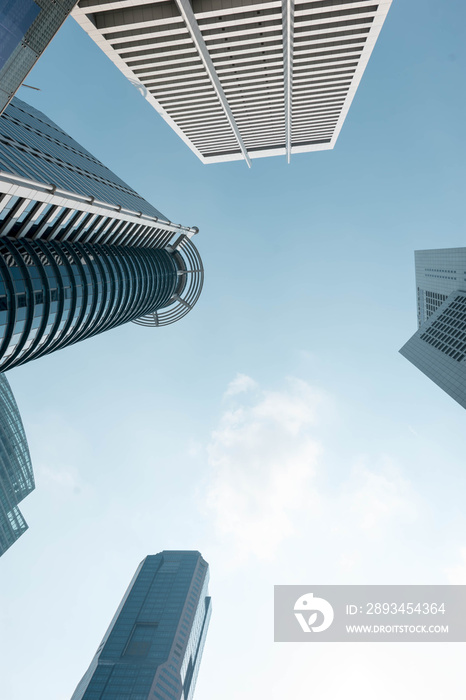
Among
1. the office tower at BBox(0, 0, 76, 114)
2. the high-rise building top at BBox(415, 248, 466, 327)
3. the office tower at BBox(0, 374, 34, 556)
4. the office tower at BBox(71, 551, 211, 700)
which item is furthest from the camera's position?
the office tower at BBox(71, 551, 211, 700)

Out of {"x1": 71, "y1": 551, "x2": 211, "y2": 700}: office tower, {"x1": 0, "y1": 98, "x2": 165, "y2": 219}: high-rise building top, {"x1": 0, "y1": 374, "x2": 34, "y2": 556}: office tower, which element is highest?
{"x1": 0, "y1": 98, "x2": 165, "y2": 219}: high-rise building top

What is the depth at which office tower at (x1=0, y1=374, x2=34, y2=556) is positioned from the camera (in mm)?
128000

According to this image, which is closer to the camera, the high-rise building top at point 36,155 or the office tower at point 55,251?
the office tower at point 55,251

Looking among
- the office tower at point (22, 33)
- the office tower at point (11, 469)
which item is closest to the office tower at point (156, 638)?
the office tower at point (11, 469)

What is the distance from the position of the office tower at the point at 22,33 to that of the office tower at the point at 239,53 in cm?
3713

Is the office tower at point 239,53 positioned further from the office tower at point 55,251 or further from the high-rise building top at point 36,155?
the office tower at point 55,251

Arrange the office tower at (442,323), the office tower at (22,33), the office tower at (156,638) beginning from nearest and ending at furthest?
the office tower at (22,33), the office tower at (442,323), the office tower at (156,638)

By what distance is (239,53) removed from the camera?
53250 millimetres

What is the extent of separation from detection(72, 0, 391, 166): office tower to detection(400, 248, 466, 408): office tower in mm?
54107

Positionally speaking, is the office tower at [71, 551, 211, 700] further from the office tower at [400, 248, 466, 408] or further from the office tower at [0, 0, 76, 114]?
the office tower at [0, 0, 76, 114]

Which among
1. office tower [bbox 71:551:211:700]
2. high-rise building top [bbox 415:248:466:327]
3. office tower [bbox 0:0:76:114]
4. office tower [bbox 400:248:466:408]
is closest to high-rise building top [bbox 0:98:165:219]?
office tower [bbox 0:0:76:114]

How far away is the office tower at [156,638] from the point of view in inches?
5128

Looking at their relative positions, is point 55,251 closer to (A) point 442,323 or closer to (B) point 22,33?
(B) point 22,33

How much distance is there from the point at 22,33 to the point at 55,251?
35.1 metres
